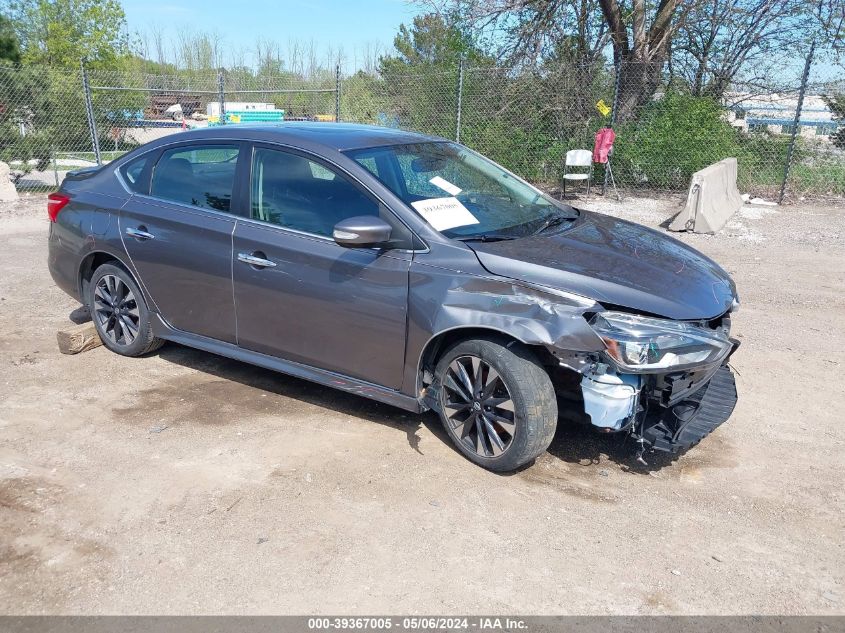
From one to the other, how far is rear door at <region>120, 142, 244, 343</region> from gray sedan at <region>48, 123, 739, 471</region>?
0.05 feet

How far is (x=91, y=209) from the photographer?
5422 mm

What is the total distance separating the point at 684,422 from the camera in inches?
151

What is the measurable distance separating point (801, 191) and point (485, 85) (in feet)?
20.7

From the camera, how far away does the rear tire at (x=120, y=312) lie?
5324 mm

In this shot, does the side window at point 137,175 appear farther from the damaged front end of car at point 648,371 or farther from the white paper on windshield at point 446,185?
the damaged front end of car at point 648,371

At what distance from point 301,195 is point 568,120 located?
37.5 feet

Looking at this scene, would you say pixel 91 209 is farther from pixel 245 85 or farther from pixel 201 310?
pixel 245 85

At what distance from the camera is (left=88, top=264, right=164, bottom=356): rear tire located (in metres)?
5.32

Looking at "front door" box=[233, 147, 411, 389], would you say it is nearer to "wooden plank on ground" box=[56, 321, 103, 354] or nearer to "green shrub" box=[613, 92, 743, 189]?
"wooden plank on ground" box=[56, 321, 103, 354]

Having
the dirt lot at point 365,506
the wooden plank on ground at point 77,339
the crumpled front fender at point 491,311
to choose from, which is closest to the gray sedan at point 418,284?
the crumpled front fender at point 491,311

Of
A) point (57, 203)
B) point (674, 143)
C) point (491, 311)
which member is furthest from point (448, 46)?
point (491, 311)

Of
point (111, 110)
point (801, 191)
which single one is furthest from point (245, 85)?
point (801, 191)

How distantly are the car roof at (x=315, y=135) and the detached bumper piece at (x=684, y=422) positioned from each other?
2.34m

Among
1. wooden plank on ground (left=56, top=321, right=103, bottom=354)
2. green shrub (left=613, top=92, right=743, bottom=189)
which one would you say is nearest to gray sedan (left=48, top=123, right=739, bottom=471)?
wooden plank on ground (left=56, top=321, right=103, bottom=354)
